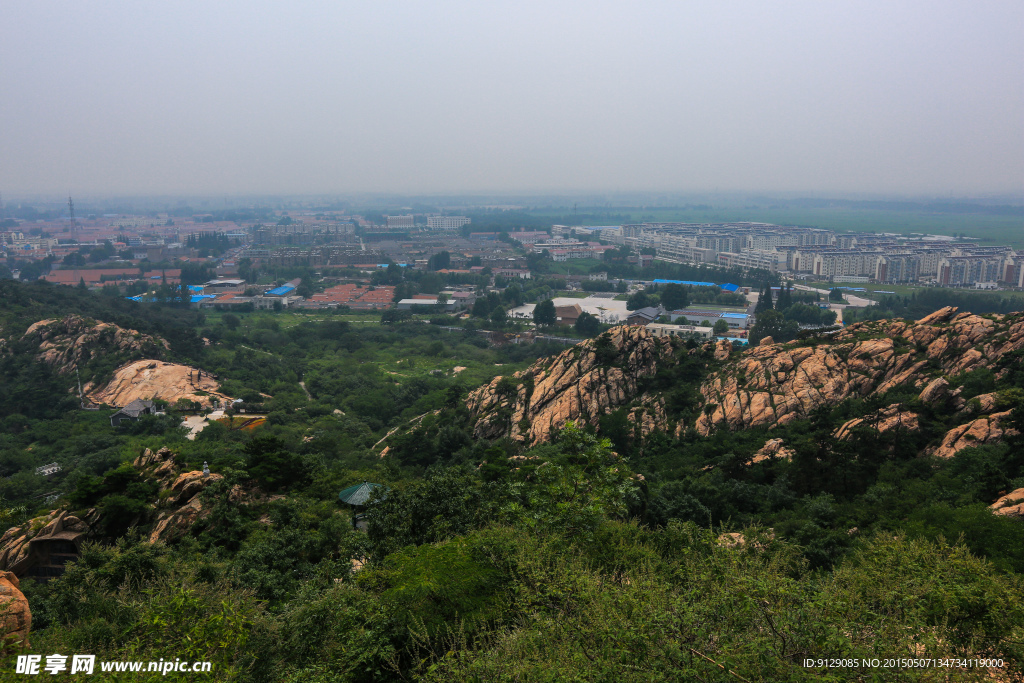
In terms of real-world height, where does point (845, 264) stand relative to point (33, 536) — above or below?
above

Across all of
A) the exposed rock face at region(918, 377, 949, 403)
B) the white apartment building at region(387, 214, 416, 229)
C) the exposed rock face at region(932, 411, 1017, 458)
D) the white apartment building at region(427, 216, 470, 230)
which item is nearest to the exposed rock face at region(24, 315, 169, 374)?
the exposed rock face at region(918, 377, 949, 403)

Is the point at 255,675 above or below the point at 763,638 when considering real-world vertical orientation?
below

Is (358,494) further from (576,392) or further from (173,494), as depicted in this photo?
(576,392)

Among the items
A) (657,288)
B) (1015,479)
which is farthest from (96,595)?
(657,288)

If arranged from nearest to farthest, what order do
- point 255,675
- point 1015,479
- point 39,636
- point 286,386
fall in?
1. point 255,675
2. point 39,636
3. point 1015,479
4. point 286,386

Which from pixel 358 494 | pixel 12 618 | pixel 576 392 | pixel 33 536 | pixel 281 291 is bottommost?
pixel 281 291

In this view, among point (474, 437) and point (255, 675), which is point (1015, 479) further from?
point (474, 437)

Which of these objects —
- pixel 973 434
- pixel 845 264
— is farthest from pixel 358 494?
pixel 845 264
